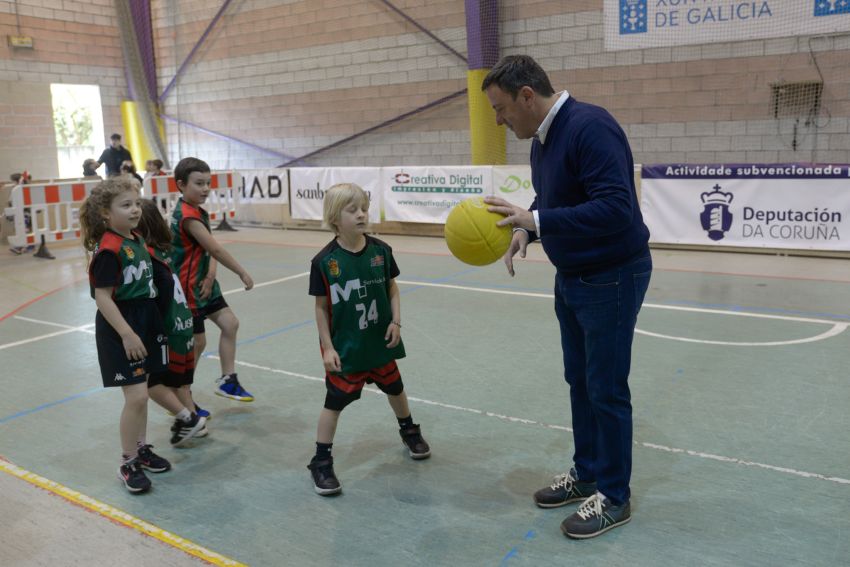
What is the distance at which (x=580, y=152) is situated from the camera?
9.59ft

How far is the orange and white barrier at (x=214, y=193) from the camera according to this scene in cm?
1365

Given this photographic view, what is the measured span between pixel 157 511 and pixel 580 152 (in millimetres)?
2658

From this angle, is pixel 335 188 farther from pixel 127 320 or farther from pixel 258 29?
pixel 258 29

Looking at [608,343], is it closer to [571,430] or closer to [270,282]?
[571,430]

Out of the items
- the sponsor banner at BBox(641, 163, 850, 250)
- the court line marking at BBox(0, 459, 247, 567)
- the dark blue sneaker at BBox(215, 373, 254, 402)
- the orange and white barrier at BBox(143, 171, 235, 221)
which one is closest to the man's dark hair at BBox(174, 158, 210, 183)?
the dark blue sneaker at BBox(215, 373, 254, 402)

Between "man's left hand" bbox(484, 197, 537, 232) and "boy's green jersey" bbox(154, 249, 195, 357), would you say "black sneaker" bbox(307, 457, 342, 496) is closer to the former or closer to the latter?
"boy's green jersey" bbox(154, 249, 195, 357)

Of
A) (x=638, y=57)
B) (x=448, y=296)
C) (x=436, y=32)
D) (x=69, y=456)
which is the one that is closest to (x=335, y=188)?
(x=69, y=456)

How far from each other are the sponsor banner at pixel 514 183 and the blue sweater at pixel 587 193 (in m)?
8.61

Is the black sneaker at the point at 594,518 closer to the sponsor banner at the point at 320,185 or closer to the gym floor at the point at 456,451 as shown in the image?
the gym floor at the point at 456,451

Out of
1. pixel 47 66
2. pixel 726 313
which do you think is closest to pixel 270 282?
pixel 726 313

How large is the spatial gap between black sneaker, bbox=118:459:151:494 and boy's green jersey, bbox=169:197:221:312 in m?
1.23

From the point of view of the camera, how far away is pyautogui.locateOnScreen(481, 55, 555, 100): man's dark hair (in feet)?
9.80

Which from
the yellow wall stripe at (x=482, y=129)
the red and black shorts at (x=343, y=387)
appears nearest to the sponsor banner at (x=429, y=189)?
the yellow wall stripe at (x=482, y=129)

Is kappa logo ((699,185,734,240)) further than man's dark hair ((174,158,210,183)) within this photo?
Yes
